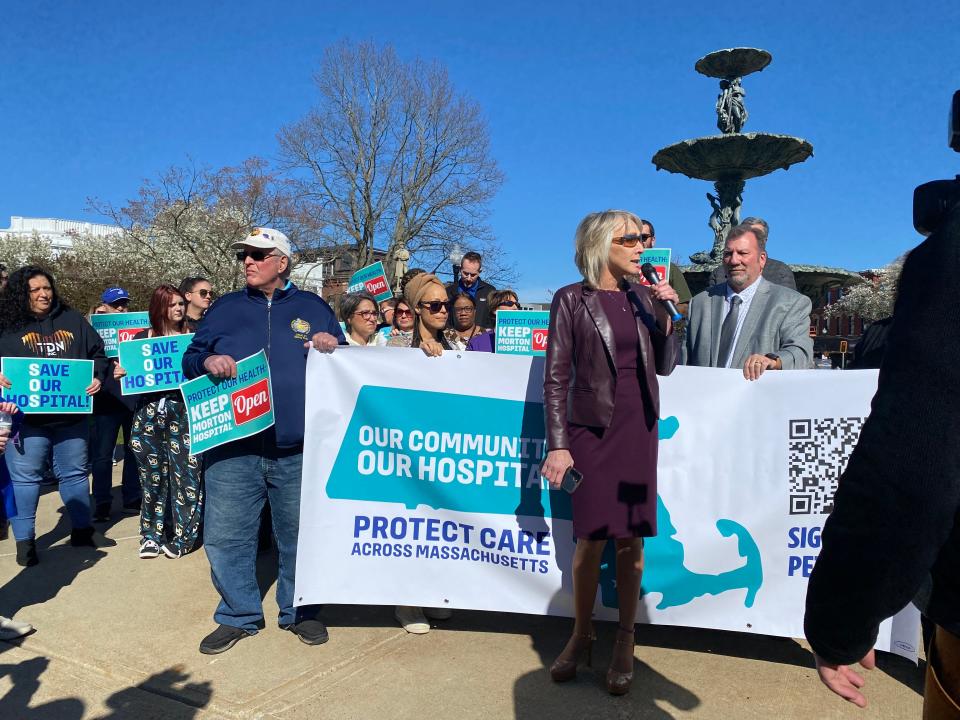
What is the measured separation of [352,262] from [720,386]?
1367 inches

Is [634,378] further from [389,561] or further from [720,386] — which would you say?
[389,561]

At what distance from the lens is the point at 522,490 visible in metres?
4.01

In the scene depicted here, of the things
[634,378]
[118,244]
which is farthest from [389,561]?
[118,244]

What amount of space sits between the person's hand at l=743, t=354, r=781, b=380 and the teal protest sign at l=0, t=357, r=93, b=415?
4.46m

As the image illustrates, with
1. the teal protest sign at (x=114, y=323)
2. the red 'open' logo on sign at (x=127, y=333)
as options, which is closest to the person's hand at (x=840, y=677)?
the red 'open' logo on sign at (x=127, y=333)

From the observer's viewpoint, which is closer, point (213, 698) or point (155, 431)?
point (213, 698)

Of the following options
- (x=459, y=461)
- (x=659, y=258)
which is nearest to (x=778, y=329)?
(x=459, y=461)

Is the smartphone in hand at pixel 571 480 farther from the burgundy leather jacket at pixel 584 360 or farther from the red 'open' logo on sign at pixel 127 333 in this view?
the red 'open' logo on sign at pixel 127 333

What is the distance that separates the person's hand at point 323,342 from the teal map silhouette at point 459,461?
0.96ft

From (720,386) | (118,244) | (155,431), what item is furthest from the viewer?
(118,244)

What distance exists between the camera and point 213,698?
11.2ft

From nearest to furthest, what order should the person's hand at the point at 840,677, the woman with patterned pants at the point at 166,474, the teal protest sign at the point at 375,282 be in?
1. the person's hand at the point at 840,677
2. the woman with patterned pants at the point at 166,474
3. the teal protest sign at the point at 375,282

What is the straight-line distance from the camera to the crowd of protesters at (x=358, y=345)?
3.39 meters

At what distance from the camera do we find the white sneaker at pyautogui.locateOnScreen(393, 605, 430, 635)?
4.14 metres
